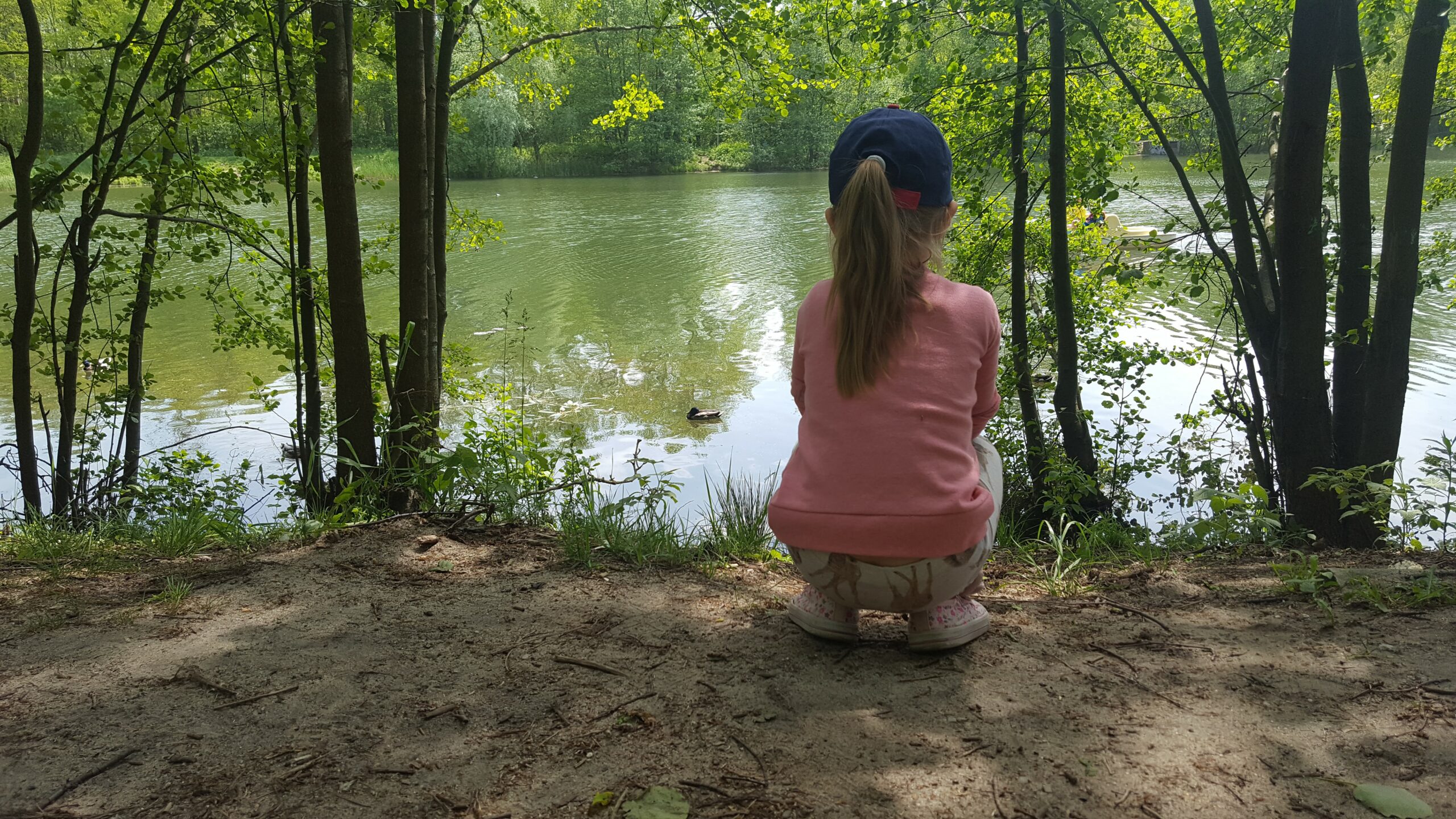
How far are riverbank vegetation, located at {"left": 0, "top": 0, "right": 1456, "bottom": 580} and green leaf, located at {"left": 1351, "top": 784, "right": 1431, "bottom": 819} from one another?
4.62 feet

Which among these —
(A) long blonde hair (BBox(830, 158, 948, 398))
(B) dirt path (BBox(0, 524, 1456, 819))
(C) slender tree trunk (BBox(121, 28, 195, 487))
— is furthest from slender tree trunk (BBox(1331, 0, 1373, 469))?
(C) slender tree trunk (BBox(121, 28, 195, 487))

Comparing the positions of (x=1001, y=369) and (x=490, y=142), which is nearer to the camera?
(x=1001, y=369)

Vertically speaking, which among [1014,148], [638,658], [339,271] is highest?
[1014,148]

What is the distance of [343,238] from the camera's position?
4684mm

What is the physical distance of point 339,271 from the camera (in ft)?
15.5

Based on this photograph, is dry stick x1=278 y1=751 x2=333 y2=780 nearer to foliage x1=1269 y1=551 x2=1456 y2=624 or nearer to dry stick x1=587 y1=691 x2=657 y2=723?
dry stick x1=587 y1=691 x2=657 y2=723

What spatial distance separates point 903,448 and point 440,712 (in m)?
1.23

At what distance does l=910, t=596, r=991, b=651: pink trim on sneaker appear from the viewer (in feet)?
7.84

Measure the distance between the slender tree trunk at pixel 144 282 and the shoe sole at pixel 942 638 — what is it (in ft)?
16.3

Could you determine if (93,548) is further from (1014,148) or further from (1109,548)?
(1014,148)

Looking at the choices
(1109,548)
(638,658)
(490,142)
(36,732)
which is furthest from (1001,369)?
(490,142)

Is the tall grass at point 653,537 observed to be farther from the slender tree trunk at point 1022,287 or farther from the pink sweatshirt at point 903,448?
the slender tree trunk at point 1022,287

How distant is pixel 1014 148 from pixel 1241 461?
11.7ft

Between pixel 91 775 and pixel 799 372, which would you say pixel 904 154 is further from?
pixel 91 775
